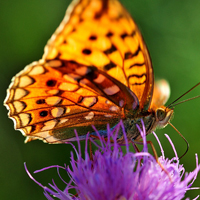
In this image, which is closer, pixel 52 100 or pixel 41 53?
pixel 52 100

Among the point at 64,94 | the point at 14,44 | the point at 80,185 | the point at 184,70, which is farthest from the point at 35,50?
the point at 80,185

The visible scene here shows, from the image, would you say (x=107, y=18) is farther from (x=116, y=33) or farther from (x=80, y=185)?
(x=80, y=185)

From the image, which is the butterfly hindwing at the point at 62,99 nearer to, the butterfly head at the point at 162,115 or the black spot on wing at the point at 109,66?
the black spot on wing at the point at 109,66

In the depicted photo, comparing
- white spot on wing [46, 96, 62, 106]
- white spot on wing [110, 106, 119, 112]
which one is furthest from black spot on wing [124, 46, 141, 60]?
white spot on wing [46, 96, 62, 106]

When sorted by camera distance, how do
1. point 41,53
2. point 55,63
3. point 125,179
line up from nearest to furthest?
point 125,179 → point 55,63 → point 41,53

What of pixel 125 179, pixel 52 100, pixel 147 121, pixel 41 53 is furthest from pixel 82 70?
pixel 41 53

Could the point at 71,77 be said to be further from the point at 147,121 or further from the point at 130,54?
the point at 147,121

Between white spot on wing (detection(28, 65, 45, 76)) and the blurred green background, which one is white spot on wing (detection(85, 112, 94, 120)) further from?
the blurred green background
